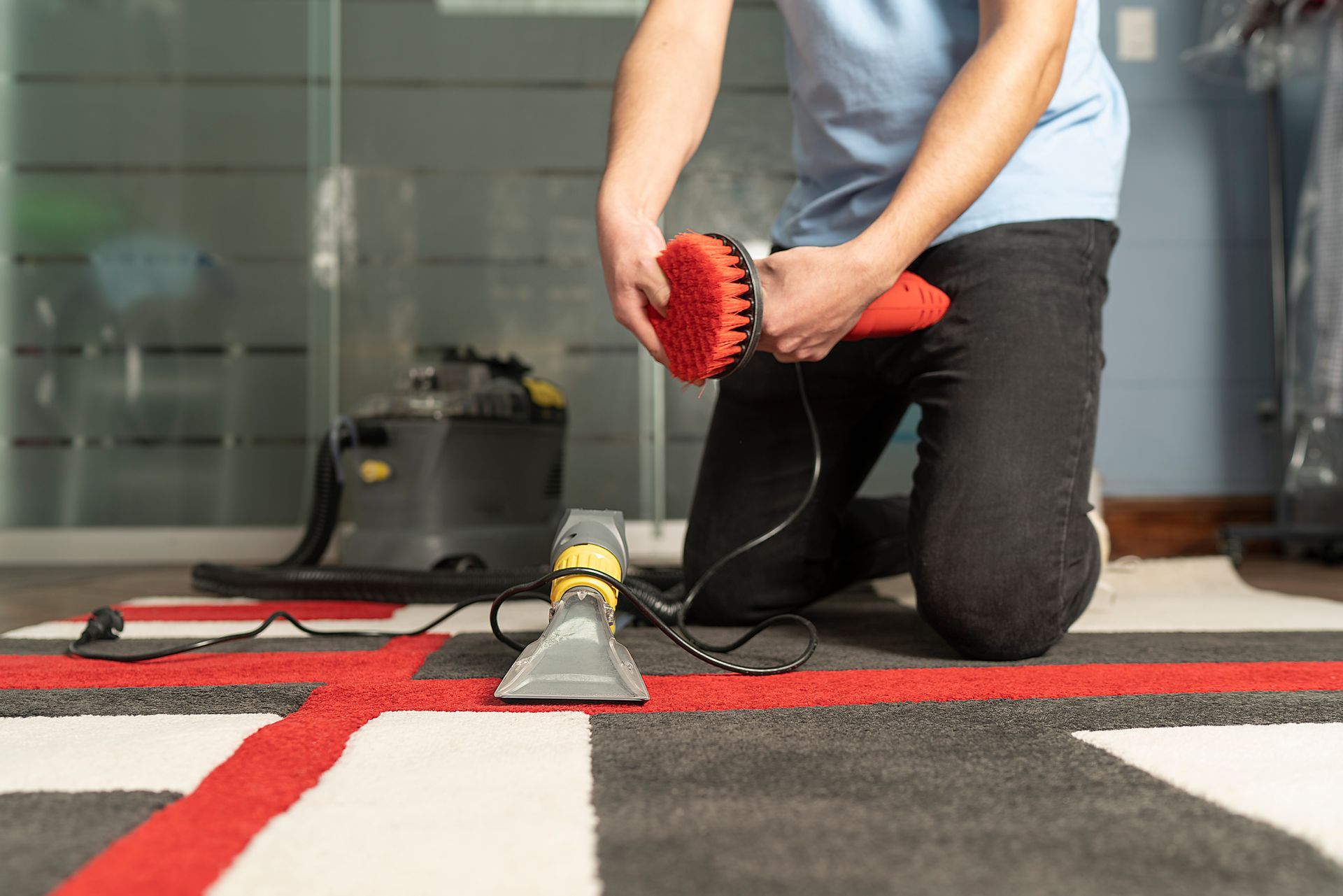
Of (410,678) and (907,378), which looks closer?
(410,678)

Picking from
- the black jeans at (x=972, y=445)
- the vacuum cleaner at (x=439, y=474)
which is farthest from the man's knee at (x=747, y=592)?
the vacuum cleaner at (x=439, y=474)

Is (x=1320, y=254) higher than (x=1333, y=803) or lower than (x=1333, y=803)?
higher

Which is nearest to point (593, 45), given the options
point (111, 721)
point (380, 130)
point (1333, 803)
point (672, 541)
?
point (380, 130)

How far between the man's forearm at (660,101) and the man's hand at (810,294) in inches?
7.2

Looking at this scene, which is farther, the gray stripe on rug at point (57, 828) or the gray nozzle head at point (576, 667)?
the gray nozzle head at point (576, 667)

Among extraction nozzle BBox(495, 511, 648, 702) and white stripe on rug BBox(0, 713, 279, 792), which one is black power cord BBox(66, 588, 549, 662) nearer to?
extraction nozzle BBox(495, 511, 648, 702)

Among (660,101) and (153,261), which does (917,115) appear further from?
(153,261)

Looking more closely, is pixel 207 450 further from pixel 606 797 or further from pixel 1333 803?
pixel 1333 803

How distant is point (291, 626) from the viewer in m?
1.24

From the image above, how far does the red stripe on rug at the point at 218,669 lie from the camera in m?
0.83

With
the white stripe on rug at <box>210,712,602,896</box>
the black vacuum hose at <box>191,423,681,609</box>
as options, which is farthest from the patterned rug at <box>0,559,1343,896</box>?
the black vacuum hose at <box>191,423,681,609</box>

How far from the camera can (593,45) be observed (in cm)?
278

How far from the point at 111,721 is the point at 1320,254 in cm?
244

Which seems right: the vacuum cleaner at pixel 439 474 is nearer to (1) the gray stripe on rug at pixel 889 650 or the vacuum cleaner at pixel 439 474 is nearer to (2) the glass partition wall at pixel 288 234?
(2) the glass partition wall at pixel 288 234
